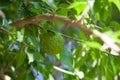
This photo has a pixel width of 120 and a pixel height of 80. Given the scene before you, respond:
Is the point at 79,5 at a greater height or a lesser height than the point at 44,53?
greater

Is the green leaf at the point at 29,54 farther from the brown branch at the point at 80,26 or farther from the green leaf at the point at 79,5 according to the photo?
the green leaf at the point at 79,5

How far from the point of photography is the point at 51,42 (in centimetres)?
72

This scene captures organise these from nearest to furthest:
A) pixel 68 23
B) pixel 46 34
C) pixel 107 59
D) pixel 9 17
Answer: pixel 68 23 < pixel 46 34 < pixel 107 59 < pixel 9 17

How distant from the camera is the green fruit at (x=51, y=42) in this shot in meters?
0.72

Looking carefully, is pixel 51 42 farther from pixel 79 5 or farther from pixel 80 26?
pixel 80 26

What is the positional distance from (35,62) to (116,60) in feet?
0.77

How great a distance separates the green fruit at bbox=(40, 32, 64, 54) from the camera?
2.37 feet

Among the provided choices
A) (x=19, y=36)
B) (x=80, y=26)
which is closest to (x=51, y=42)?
(x=19, y=36)

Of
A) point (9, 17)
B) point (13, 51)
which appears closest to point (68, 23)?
point (13, 51)

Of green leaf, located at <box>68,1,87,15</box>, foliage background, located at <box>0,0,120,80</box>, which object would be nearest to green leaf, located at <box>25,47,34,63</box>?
foliage background, located at <box>0,0,120,80</box>

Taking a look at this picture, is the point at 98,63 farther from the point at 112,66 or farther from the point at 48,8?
the point at 48,8

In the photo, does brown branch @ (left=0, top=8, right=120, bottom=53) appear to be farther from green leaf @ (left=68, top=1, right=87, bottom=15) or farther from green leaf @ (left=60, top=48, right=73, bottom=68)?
green leaf @ (left=60, top=48, right=73, bottom=68)

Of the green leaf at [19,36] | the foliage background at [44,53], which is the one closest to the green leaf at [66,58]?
the foliage background at [44,53]

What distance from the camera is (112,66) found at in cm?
94
